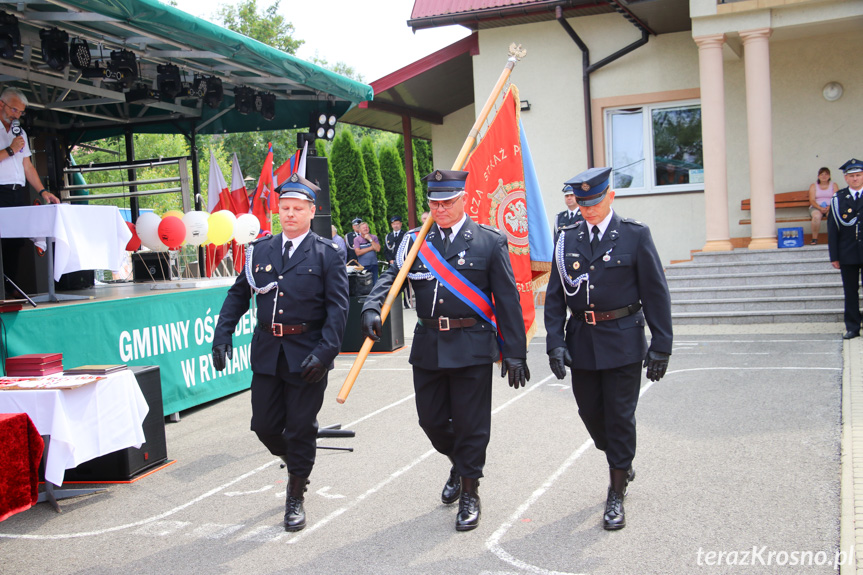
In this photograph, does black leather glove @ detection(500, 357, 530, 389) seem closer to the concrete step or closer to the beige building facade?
the concrete step

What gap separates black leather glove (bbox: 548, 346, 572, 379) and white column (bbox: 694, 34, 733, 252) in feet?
31.7

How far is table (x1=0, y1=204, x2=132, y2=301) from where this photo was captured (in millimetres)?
6926

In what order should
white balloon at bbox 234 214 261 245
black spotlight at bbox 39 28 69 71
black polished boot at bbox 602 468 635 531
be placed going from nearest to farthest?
1. black polished boot at bbox 602 468 635 531
2. black spotlight at bbox 39 28 69 71
3. white balloon at bbox 234 214 261 245

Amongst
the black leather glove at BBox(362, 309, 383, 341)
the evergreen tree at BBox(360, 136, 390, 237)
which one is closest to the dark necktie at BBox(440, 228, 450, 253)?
the black leather glove at BBox(362, 309, 383, 341)

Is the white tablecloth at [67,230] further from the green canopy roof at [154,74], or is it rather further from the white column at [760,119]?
the white column at [760,119]

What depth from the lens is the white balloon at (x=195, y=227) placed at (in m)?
10.1

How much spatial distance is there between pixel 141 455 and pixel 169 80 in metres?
5.44

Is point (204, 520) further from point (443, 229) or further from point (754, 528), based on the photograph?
point (754, 528)

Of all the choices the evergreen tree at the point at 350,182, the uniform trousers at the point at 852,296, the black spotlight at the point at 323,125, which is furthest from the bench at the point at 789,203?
the evergreen tree at the point at 350,182

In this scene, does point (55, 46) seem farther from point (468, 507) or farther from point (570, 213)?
point (468, 507)

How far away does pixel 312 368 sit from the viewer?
465cm

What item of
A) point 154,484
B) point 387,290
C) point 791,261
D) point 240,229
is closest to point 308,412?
point 387,290

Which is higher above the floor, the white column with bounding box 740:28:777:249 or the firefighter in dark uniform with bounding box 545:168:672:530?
the white column with bounding box 740:28:777:249

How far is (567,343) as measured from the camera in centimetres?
479
